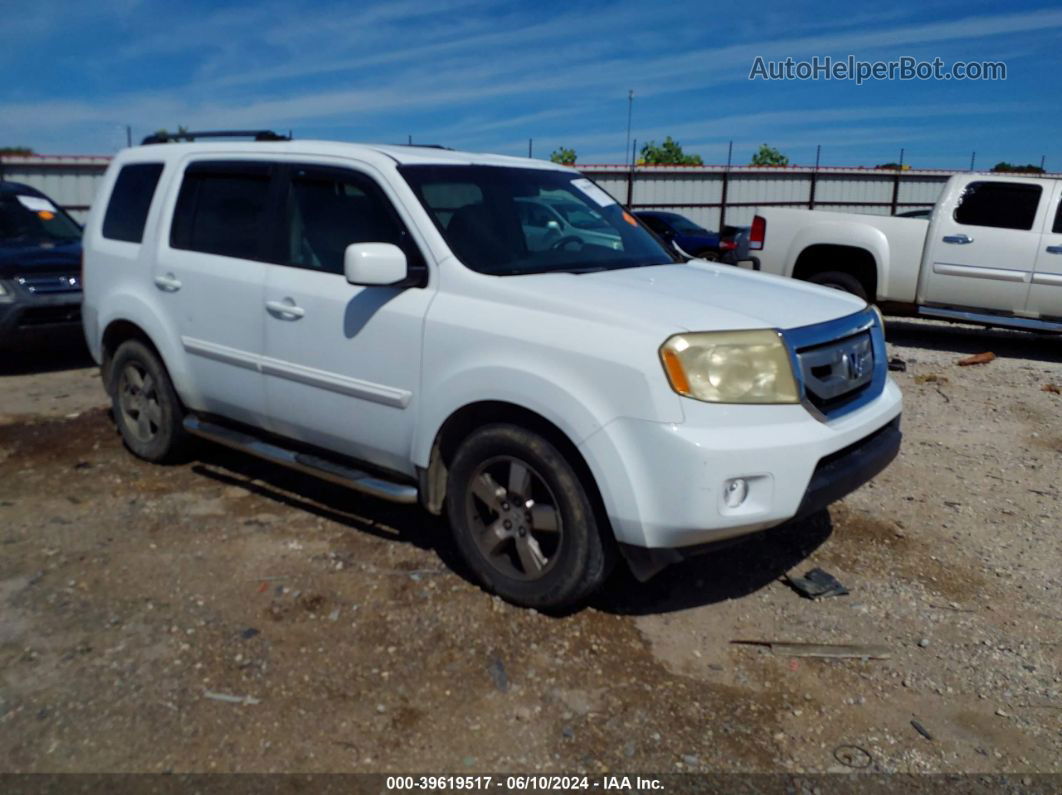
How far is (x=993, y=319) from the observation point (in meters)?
9.59

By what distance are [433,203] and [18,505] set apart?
9.16 ft

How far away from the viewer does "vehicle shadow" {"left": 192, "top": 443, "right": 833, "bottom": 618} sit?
A: 153 inches

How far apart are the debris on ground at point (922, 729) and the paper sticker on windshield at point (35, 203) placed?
893 cm

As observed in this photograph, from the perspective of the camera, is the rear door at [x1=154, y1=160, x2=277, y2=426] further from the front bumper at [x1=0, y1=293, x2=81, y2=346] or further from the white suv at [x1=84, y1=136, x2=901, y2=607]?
Result: the front bumper at [x1=0, y1=293, x2=81, y2=346]

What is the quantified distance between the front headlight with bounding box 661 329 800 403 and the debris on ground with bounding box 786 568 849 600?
3.40ft

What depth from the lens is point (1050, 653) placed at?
11.4 ft

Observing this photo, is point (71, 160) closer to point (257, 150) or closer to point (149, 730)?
point (257, 150)

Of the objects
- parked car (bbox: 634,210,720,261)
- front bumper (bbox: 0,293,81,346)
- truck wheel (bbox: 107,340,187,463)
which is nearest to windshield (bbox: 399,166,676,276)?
truck wheel (bbox: 107,340,187,463)

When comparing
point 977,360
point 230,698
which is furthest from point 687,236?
point 230,698

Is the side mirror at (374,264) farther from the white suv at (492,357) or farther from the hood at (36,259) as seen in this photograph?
the hood at (36,259)

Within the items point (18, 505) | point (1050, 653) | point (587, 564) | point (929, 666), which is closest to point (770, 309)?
point (587, 564)

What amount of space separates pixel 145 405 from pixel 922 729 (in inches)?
170

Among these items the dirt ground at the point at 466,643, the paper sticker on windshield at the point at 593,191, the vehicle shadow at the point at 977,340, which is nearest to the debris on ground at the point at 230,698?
the dirt ground at the point at 466,643

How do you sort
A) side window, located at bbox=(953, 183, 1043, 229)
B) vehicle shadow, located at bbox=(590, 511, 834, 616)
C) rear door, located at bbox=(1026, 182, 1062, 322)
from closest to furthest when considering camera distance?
1. vehicle shadow, located at bbox=(590, 511, 834, 616)
2. rear door, located at bbox=(1026, 182, 1062, 322)
3. side window, located at bbox=(953, 183, 1043, 229)
